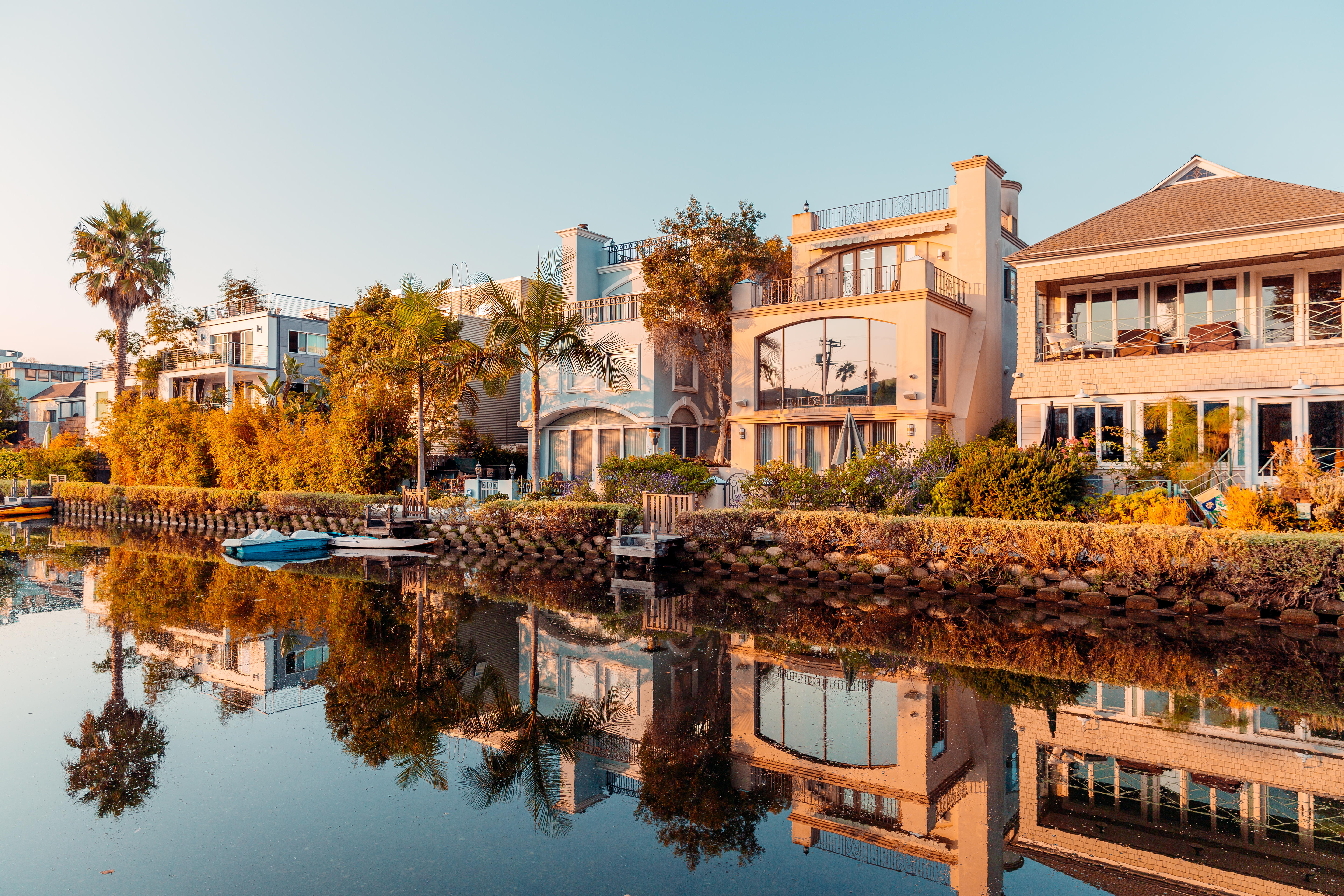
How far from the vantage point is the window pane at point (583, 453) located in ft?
93.4

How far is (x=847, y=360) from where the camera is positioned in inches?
938

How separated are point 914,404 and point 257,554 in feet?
59.2

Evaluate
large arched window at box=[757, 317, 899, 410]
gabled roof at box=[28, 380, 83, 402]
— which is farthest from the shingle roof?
gabled roof at box=[28, 380, 83, 402]

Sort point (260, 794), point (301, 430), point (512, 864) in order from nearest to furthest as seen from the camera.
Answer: point (512, 864) → point (260, 794) → point (301, 430)

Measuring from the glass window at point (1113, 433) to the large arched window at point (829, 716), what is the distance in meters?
11.7

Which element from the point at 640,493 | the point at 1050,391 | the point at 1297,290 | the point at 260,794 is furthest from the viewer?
the point at 640,493

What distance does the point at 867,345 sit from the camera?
23500 millimetres

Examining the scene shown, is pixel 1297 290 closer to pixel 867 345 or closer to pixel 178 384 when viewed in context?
pixel 867 345

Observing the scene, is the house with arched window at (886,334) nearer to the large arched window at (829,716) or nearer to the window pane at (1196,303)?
the window pane at (1196,303)

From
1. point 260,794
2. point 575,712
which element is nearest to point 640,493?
point 575,712

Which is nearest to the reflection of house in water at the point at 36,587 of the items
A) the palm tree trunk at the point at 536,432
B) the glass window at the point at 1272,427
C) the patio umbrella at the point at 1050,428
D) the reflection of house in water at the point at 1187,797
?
the palm tree trunk at the point at 536,432

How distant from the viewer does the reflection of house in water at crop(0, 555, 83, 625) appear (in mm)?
16062

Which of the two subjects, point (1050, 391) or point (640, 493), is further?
point (640, 493)

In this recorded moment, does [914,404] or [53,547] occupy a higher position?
[914,404]
